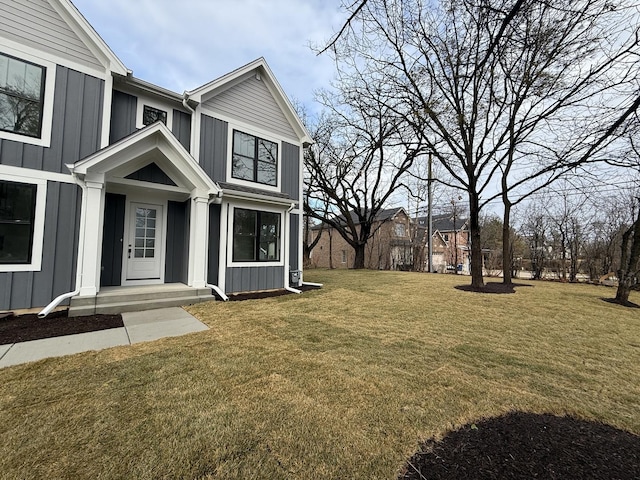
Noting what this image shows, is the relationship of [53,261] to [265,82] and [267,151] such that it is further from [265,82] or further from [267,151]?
[265,82]

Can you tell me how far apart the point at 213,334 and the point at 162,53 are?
889cm

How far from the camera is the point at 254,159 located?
8.60m

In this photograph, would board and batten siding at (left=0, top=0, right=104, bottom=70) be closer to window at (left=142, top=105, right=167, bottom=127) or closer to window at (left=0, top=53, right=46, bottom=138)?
window at (left=0, top=53, right=46, bottom=138)

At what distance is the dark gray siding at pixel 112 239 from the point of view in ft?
21.0

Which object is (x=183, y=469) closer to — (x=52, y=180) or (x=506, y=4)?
(x=506, y=4)

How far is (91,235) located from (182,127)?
3837 millimetres

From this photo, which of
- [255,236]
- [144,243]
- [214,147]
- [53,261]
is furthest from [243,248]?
[53,261]

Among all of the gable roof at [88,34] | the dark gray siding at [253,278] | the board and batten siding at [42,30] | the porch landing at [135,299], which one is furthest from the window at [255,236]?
the board and batten siding at [42,30]

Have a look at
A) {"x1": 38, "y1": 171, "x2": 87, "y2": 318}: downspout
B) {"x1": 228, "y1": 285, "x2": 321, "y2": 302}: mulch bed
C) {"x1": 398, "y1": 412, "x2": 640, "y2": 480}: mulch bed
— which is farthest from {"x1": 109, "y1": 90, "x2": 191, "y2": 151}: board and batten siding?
{"x1": 398, "y1": 412, "x2": 640, "y2": 480}: mulch bed

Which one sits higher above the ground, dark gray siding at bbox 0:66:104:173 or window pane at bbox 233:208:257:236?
dark gray siding at bbox 0:66:104:173

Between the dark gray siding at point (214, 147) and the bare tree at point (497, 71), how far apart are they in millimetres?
4080

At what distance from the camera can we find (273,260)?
8461 millimetres

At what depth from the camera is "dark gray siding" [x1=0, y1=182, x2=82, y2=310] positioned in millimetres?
5000

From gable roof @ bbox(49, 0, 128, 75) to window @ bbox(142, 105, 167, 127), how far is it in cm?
91
